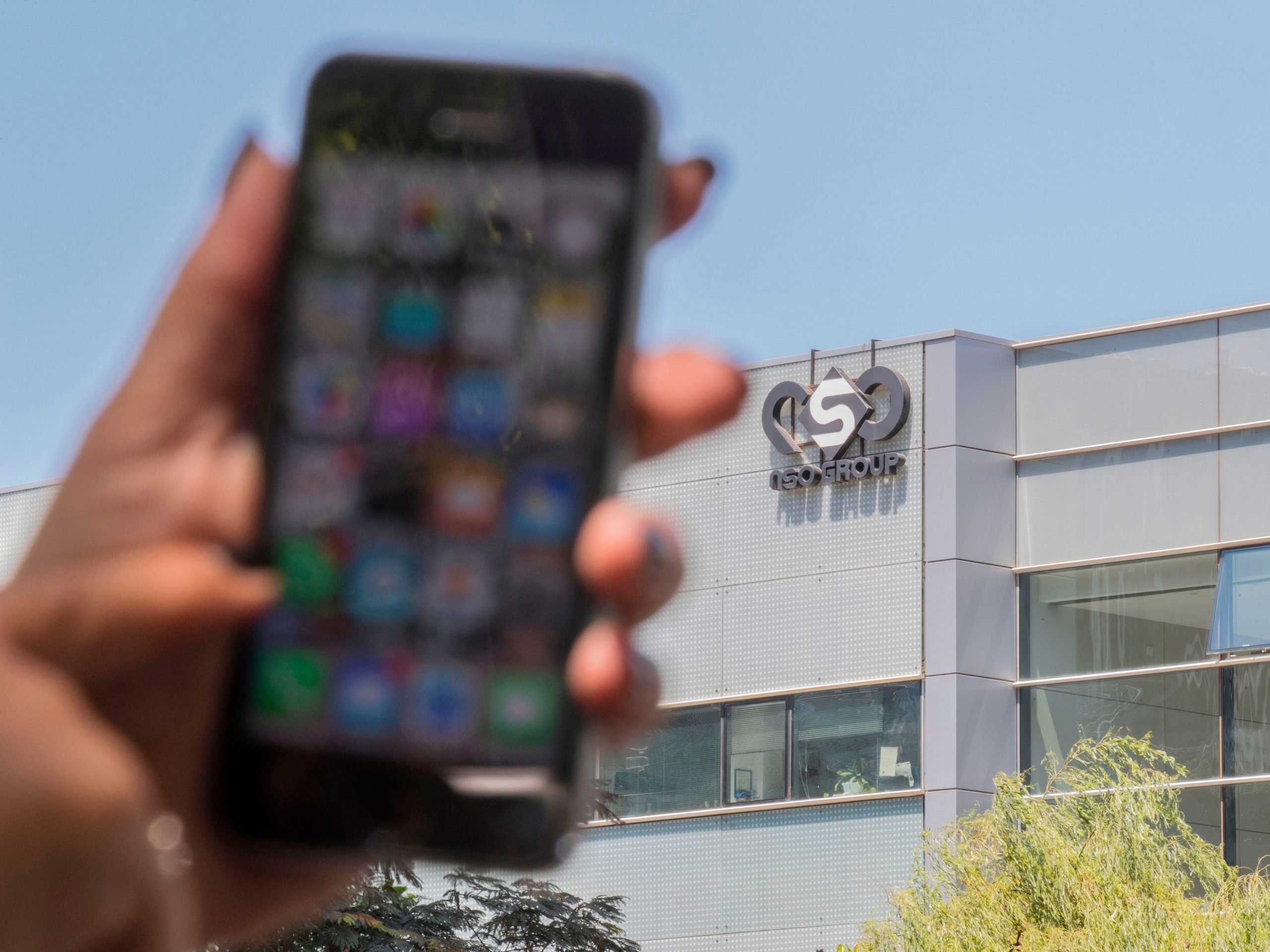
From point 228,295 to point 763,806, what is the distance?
2016 centimetres

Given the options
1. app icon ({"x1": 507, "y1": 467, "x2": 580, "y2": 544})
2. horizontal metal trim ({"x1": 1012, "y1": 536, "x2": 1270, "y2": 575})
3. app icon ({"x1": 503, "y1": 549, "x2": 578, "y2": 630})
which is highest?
horizontal metal trim ({"x1": 1012, "y1": 536, "x2": 1270, "y2": 575})

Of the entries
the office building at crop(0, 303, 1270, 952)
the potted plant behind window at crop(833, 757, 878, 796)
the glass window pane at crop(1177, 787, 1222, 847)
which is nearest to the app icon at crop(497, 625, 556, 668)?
the office building at crop(0, 303, 1270, 952)

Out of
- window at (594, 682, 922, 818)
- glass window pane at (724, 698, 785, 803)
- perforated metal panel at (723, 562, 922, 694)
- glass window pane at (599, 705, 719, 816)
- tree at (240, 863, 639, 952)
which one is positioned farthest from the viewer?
glass window pane at (599, 705, 719, 816)

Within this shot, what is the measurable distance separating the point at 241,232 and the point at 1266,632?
18.8 meters

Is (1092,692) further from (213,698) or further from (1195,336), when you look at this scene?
(213,698)

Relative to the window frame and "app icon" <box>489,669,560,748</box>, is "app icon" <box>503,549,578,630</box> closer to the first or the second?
"app icon" <box>489,669,560,748</box>

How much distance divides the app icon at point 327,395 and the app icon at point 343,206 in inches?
3.0

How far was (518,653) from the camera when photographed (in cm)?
115

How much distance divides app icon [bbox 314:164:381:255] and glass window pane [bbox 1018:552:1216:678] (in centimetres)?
1909

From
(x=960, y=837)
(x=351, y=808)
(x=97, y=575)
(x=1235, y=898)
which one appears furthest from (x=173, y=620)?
(x=960, y=837)

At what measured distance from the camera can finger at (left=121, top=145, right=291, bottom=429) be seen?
1215 millimetres

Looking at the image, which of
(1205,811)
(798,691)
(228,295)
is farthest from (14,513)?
(228,295)

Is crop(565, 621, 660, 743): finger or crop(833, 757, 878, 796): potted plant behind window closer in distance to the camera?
crop(565, 621, 660, 743): finger

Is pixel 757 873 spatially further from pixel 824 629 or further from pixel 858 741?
pixel 824 629
